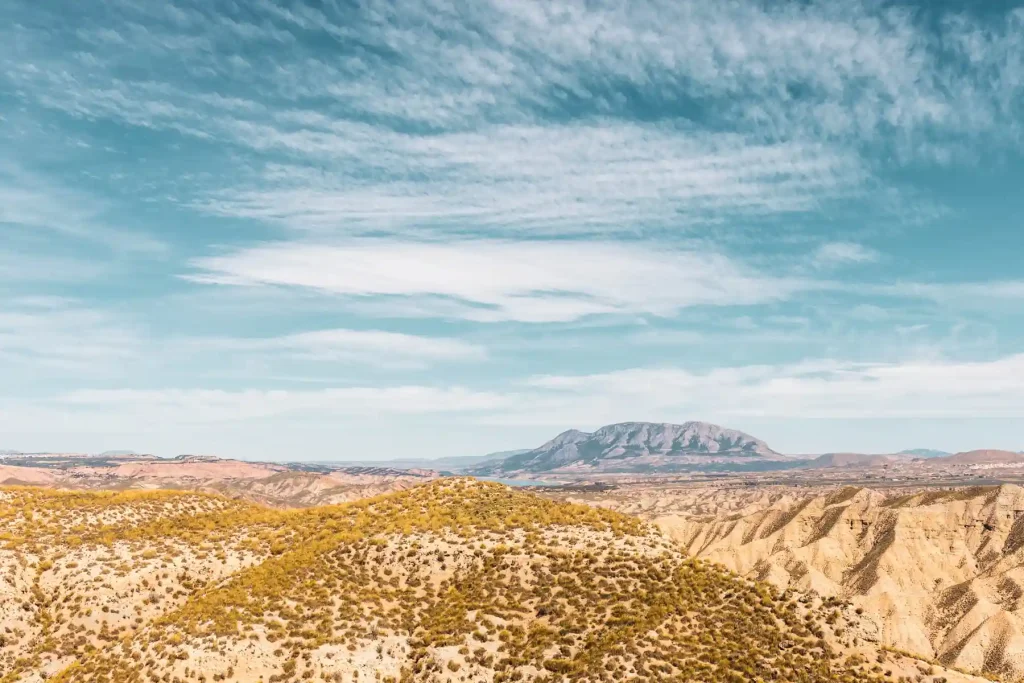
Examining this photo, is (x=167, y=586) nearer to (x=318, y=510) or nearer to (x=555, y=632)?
(x=318, y=510)

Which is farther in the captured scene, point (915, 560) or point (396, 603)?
point (915, 560)

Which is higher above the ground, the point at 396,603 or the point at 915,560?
the point at 396,603

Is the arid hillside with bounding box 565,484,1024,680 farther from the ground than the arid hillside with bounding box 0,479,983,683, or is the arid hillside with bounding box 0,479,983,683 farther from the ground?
the arid hillside with bounding box 0,479,983,683

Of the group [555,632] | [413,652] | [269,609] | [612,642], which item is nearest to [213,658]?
[269,609]

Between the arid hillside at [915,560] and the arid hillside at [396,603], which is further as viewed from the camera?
the arid hillside at [915,560]

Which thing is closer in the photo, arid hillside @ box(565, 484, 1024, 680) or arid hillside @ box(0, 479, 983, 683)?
arid hillside @ box(0, 479, 983, 683)
